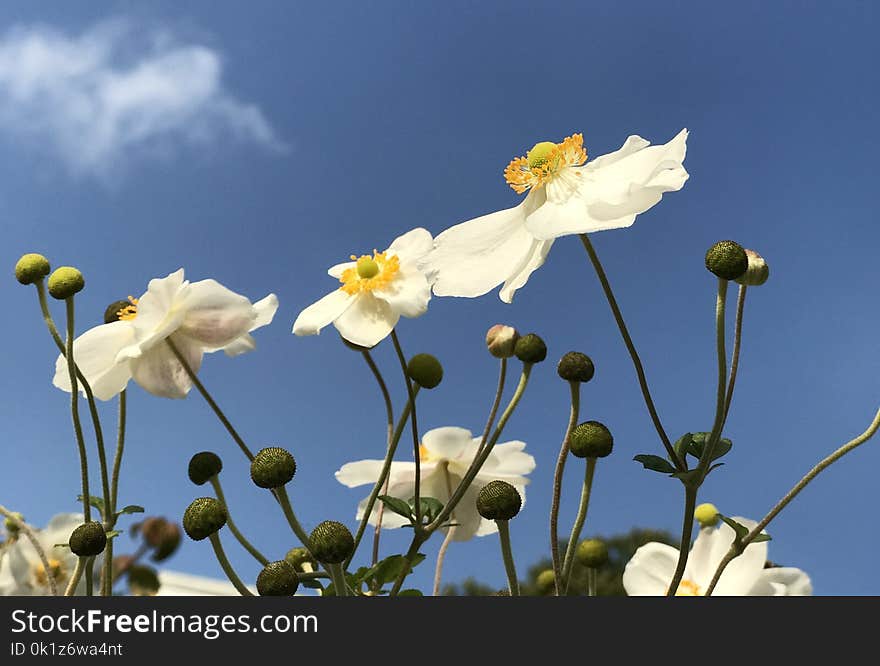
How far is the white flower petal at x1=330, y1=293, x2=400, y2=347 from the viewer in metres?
1.24

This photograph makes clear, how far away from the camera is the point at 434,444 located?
1.50 metres

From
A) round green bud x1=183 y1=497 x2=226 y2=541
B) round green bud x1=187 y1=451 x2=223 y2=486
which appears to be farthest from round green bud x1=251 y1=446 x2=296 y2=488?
round green bud x1=187 y1=451 x2=223 y2=486

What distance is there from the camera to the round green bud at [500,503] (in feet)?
3.25

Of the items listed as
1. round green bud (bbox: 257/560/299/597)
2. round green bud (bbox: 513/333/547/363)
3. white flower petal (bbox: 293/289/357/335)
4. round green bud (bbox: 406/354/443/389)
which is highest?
white flower petal (bbox: 293/289/357/335)

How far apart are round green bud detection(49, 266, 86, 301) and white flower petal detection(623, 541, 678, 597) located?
0.93 m

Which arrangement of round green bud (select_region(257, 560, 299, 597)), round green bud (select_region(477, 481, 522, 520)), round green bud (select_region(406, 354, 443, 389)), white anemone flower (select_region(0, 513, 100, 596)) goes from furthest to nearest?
1. white anemone flower (select_region(0, 513, 100, 596))
2. round green bud (select_region(406, 354, 443, 389))
3. round green bud (select_region(477, 481, 522, 520))
4. round green bud (select_region(257, 560, 299, 597))

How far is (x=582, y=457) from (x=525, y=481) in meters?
0.38

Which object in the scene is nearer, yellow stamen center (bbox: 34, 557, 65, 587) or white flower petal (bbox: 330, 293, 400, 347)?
white flower petal (bbox: 330, 293, 400, 347)

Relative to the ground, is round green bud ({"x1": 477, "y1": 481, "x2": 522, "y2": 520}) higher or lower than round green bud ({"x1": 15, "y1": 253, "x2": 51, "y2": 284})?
lower

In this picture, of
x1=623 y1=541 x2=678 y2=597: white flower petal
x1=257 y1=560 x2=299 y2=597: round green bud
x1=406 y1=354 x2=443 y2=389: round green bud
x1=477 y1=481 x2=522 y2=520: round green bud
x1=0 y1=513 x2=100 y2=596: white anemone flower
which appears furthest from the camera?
x1=0 y1=513 x2=100 y2=596: white anemone flower

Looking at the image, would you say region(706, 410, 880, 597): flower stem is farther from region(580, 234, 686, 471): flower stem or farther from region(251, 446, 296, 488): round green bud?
region(251, 446, 296, 488): round green bud

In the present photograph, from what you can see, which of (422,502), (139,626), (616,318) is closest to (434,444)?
(422,502)

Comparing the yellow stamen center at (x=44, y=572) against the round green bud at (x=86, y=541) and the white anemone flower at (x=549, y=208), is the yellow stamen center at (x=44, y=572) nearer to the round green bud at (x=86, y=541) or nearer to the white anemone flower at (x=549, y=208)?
the round green bud at (x=86, y=541)

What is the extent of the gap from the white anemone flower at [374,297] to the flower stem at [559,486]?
237mm
